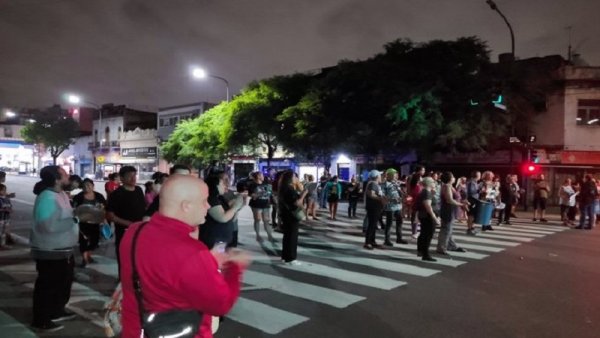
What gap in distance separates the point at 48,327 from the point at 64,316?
0.33 meters

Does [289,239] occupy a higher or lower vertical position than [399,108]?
lower

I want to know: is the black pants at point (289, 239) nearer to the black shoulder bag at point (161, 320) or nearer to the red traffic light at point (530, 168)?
the black shoulder bag at point (161, 320)

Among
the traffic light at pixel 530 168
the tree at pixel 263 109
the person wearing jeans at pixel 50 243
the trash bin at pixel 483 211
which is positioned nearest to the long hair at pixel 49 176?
the person wearing jeans at pixel 50 243

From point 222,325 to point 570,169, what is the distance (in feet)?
83.6

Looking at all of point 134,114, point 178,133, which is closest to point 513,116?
point 178,133

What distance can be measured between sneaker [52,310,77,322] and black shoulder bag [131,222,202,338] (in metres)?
3.94

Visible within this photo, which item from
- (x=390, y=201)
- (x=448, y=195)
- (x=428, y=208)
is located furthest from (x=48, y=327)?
(x=390, y=201)

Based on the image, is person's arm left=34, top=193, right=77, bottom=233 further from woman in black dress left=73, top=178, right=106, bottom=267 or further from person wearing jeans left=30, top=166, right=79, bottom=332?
woman in black dress left=73, top=178, right=106, bottom=267

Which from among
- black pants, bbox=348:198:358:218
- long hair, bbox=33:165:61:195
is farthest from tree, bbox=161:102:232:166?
long hair, bbox=33:165:61:195

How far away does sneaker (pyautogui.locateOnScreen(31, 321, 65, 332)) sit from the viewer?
5.22 meters

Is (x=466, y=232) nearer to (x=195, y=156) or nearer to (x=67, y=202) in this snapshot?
(x=67, y=202)

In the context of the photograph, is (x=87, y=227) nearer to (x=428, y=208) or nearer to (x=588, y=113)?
(x=428, y=208)

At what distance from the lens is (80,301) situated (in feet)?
20.9

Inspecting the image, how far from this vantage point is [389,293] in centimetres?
692
